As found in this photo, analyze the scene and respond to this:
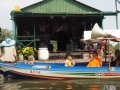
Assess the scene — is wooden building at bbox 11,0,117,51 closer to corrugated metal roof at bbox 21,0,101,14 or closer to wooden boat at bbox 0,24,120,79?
corrugated metal roof at bbox 21,0,101,14

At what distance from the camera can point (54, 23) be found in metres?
20.7

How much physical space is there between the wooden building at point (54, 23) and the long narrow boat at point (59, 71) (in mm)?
6029

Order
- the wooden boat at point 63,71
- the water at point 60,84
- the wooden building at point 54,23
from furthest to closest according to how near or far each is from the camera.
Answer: the wooden building at point 54,23, the wooden boat at point 63,71, the water at point 60,84

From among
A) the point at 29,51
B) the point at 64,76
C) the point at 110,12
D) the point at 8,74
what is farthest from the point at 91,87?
the point at 110,12

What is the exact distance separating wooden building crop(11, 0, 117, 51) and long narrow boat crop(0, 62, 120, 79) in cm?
603

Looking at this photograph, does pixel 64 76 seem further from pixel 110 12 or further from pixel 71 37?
pixel 71 37

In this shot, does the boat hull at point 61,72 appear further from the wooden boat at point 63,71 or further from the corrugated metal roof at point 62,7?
the corrugated metal roof at point 62,7

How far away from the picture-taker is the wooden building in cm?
1898

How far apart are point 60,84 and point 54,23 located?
10.4 meters

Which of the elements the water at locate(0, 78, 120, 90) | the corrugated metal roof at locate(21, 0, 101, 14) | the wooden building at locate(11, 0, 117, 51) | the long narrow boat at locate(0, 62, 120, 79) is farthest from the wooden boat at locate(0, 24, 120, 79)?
the corrugated metal roof at locate(21, 0, 101, 14)

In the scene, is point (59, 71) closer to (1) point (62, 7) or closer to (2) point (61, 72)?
(2) point (61, 72)

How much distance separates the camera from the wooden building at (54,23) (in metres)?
19.0

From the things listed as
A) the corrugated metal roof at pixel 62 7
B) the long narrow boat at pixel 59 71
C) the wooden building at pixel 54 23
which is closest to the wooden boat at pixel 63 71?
the long narrow boat at pixel 59 71

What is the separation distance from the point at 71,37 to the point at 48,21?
2217 millimetres
